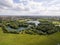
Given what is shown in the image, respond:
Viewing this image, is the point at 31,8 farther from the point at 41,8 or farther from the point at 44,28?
the point at 44,28

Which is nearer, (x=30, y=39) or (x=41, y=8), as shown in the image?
(x=30, y=39)

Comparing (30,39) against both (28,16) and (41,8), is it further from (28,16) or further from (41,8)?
(41,8)

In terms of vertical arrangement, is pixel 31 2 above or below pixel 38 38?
above

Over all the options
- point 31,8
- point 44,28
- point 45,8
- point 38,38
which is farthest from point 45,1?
point 38,38

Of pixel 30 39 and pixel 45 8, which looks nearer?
pixel 30 39

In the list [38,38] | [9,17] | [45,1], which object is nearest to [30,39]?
[38,38]

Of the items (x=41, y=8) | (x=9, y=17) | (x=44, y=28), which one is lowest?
(x=44, y=28)
